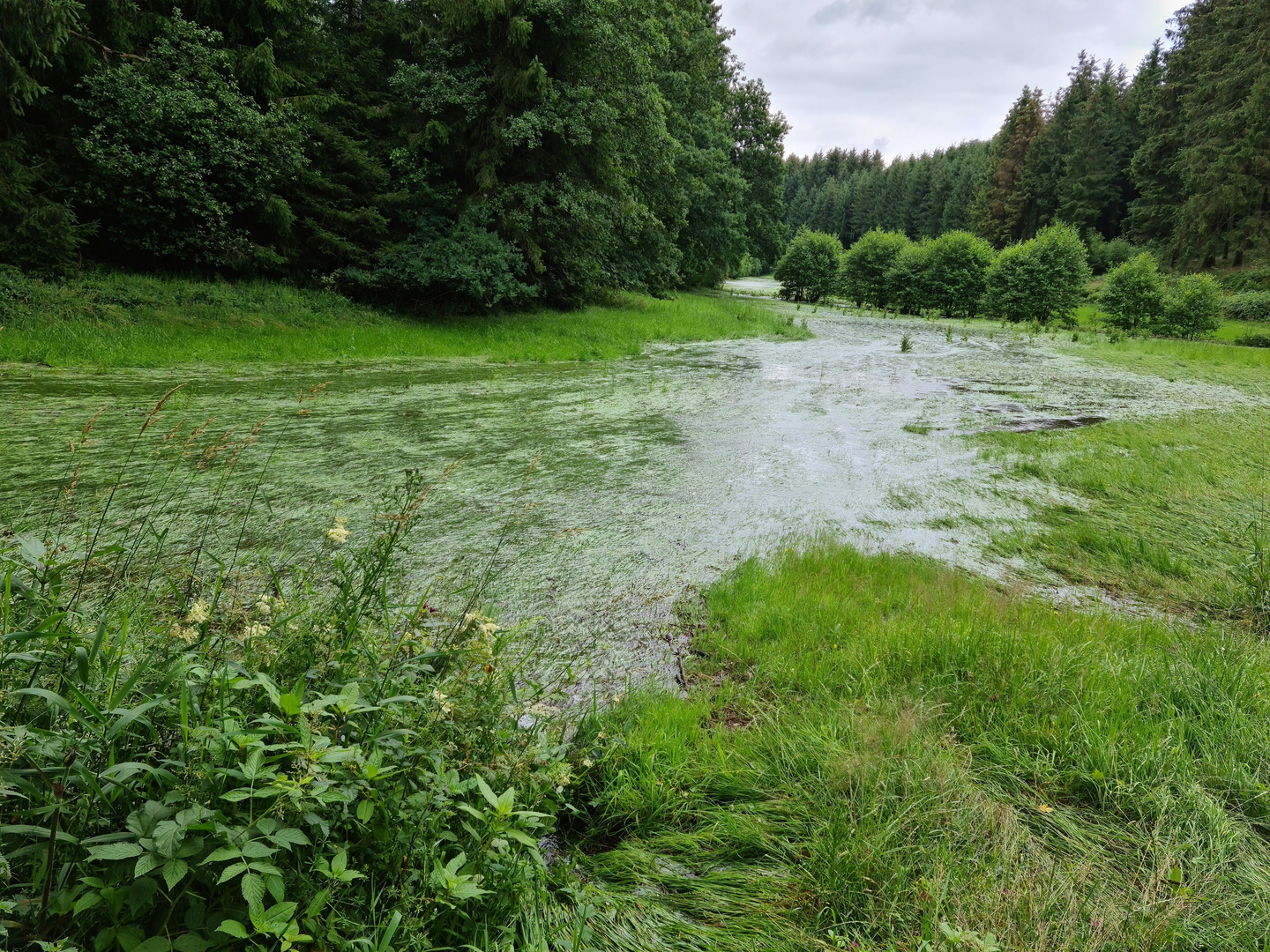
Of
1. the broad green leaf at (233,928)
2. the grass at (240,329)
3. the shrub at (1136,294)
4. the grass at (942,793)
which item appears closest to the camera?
the broad green leaf at (233,928)

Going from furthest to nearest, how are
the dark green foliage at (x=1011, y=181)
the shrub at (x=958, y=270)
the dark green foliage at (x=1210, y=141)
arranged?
1. the dark green foliage at (x=1011, y=181)
2. the dark green foliage at (x=1210, y=141)
3. the shrub at (x=958, y=270)

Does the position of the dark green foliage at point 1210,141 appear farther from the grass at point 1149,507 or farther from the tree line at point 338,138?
the grass at point 1149,507

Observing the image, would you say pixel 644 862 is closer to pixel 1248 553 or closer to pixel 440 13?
pixel 1248 553

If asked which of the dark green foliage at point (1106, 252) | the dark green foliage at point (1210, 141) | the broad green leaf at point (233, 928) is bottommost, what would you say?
the broad green leaf at point (233, 928)

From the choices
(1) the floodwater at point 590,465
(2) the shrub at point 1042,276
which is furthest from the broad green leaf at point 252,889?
(2) the shrub at point 1042,276

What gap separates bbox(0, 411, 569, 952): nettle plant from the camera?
3.12 feet

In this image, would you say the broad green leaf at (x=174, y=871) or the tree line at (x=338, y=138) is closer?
the broad green leaf at (x=174, y=871)

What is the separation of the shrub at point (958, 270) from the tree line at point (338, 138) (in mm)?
18647

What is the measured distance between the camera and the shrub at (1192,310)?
1916 cm

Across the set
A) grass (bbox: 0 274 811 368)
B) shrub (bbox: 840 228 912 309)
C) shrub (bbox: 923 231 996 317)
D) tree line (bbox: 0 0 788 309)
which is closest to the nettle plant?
grass (bbox: 0 274 811 368)

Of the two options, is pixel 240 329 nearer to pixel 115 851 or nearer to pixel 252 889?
pixel 115 851

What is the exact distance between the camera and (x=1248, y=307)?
76.0 feet

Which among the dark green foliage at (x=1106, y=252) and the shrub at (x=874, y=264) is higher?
the dark green foliage at (x=1106, y=252)

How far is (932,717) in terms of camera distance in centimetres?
203
